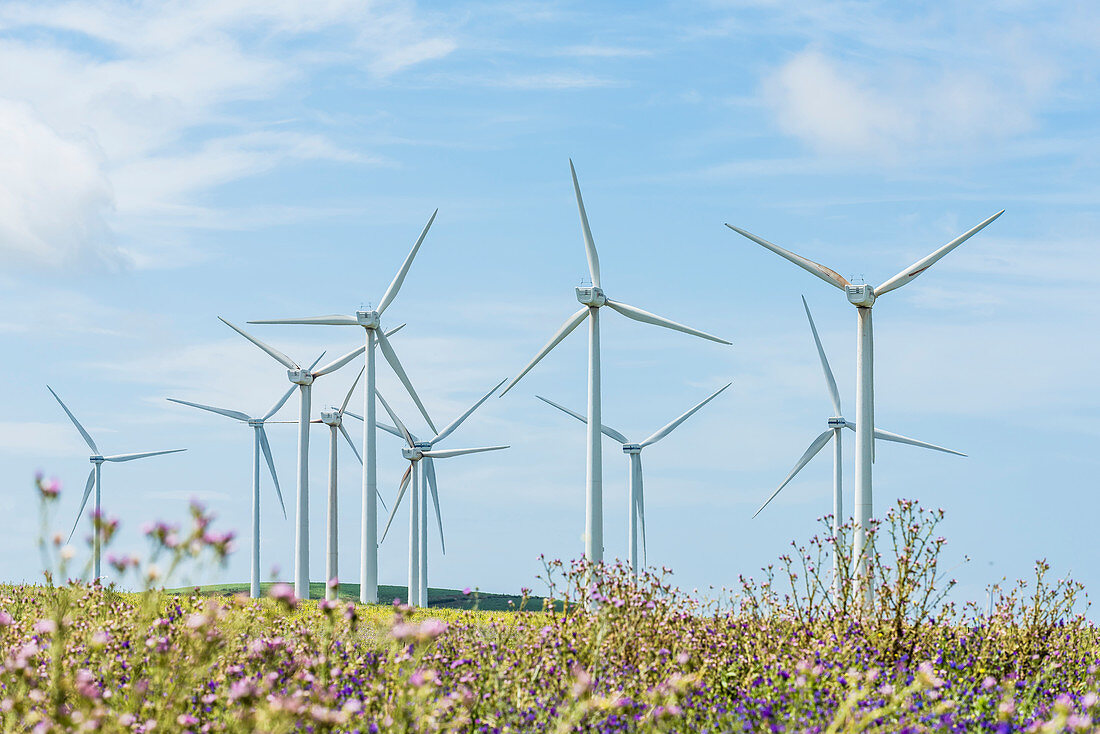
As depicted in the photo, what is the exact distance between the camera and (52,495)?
21.9 feet

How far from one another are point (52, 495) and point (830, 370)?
106ft

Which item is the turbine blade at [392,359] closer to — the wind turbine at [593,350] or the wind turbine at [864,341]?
the wind turbine at [593,350]

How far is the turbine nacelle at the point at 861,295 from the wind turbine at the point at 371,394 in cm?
1594

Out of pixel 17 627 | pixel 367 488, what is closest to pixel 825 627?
pixel 17 627

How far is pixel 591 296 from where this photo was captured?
30.7 m

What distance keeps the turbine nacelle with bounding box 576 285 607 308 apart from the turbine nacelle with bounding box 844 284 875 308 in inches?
291

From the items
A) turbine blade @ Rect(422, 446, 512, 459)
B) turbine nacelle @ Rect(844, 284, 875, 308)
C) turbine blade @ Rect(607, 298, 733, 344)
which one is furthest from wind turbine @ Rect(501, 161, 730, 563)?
turbine blade @ Rect(422, 446, 512, 459)

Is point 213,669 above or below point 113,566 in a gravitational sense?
below

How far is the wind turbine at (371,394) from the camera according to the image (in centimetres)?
3500

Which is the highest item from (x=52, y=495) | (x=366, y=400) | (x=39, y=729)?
(x=366, y=400)

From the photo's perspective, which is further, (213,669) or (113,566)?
(213,669)

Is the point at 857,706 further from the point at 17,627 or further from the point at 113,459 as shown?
the point at 113,459

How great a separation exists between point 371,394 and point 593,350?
30.9 feet

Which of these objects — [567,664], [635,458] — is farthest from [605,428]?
[567,664]
